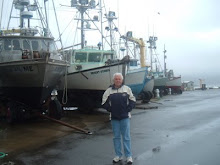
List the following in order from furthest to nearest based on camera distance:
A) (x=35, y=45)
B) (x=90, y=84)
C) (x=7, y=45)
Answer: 1. (x=90, y=84)
2. (x=35, y=45)
3. (x=7, y=45)

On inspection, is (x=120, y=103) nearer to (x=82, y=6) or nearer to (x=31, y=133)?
(x=31, y=133)

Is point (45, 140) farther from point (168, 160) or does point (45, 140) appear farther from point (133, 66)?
point (133, 66)

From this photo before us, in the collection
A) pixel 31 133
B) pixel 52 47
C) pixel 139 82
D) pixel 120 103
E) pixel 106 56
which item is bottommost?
pixel 31 133

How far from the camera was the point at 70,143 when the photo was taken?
7113 millimetres

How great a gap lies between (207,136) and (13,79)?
7.26 meters

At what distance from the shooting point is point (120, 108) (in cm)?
532

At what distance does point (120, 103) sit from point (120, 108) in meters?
0.10

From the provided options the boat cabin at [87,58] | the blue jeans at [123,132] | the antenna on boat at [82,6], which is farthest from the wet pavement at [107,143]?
the antenna on boat at [82,6]

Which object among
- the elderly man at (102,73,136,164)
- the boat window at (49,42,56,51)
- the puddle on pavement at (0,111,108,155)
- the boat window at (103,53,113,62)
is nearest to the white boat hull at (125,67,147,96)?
the boat window at (103,53,113,62)

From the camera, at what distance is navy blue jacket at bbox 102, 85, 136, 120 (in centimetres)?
532

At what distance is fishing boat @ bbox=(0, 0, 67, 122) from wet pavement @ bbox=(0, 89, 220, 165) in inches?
37.4

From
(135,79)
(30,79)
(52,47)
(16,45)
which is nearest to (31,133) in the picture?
(30,79)

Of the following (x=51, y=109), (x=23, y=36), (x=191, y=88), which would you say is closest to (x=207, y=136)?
(x=51, y=109)

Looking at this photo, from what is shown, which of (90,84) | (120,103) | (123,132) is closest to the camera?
(120,103)
